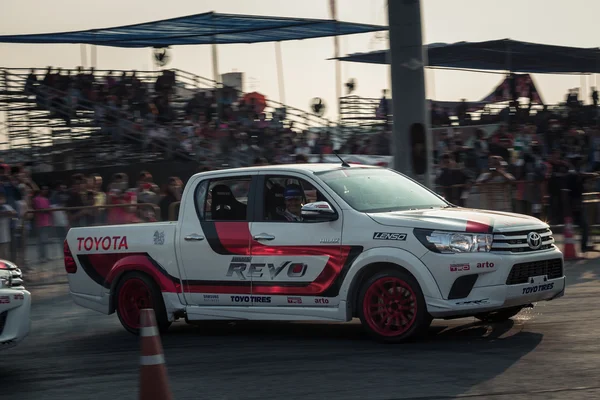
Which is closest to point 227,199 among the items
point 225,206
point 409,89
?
point 225,206

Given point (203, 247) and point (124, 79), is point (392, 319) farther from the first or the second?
point (124, 79)

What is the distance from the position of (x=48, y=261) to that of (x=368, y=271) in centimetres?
906

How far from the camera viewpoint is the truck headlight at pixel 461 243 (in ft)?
29.1

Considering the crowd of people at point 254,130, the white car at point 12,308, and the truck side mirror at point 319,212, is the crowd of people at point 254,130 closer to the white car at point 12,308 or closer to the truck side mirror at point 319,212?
the truck side mirror at point 319,212

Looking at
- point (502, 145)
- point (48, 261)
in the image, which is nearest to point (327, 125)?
point (502, 145)

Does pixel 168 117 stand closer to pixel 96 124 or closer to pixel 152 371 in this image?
pixel 96 124

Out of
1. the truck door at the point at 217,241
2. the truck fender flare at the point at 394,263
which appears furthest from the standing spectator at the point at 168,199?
the truck fender flare at the point at 394,263

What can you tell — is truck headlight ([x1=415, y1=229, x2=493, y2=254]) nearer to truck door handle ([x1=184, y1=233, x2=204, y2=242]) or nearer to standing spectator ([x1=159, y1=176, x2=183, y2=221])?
truck door handle ([x1=184, y1=233, x2=204, y2=242])

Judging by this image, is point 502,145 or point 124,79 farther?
point 124,79

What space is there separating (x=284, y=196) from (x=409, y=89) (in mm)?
5386

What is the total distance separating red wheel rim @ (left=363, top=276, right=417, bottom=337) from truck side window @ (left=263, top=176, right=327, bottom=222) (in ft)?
3.75

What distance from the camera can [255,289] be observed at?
9.88m

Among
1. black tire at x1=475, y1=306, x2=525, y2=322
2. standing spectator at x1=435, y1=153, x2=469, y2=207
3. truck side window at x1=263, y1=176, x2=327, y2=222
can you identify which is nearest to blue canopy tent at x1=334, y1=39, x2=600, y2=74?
standing spectator at x1=435, y1=153, x2=469, y2=207

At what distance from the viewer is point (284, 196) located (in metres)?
10.1
